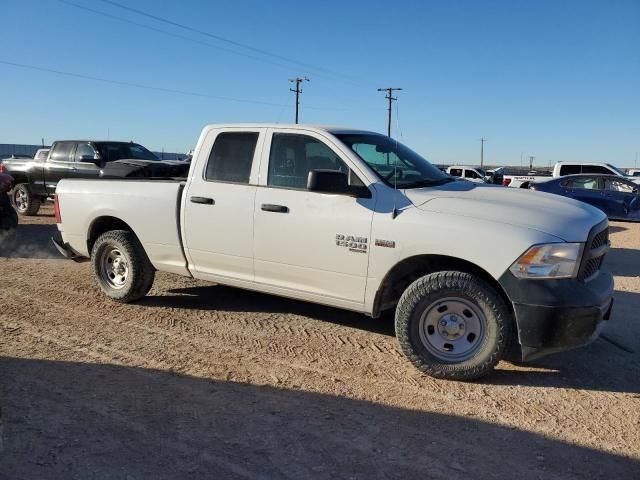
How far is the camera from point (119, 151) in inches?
533

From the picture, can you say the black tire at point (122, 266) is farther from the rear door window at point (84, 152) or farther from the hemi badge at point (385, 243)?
the rear door window at point (84, 152)

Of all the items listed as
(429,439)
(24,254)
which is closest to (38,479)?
(429,439)

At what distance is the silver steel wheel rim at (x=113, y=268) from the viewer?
626cm

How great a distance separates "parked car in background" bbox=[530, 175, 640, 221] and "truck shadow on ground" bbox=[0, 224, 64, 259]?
481 inches

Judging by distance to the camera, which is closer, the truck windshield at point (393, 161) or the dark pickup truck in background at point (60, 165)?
the truck windshield at point (393, 161)

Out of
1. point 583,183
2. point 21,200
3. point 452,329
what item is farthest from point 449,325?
point 21,200

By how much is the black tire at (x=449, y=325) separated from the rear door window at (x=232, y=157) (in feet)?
6.54

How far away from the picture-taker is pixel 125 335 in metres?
5.18

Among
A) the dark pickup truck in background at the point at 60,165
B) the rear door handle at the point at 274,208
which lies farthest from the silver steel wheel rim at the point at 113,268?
the dark pickup truck in background at the point at 60,165

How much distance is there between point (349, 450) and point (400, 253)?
5.41ft

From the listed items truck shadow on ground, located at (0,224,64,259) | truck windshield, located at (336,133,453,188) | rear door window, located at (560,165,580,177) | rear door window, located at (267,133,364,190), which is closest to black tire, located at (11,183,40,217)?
truck shadow on ground, located at (0,224,64,259)

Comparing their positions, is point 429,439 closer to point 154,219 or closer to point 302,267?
point 302,267

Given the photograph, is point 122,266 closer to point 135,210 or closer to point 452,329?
point 135,210

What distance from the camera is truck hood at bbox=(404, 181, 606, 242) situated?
4.00 metres
